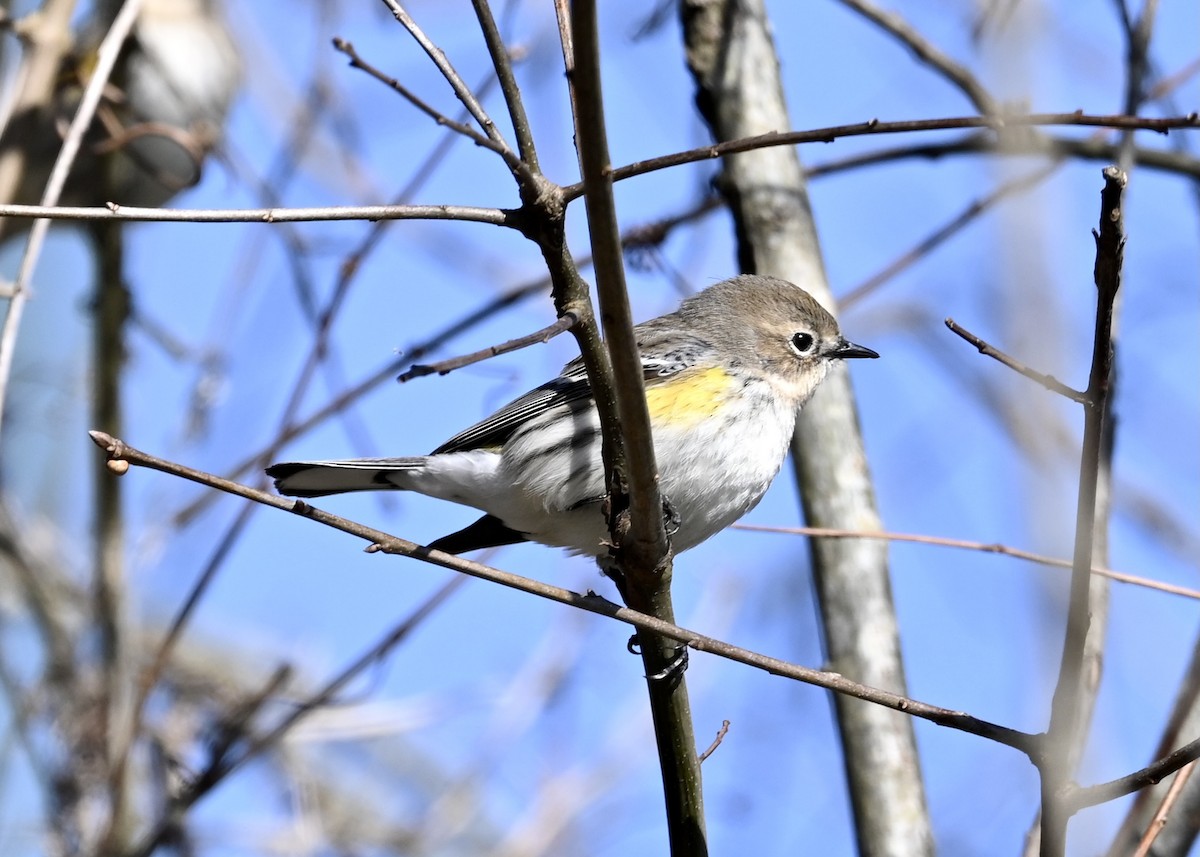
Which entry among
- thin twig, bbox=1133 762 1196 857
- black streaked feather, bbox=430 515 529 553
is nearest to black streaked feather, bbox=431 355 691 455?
black streaked feather, bbox=430 515 529 553

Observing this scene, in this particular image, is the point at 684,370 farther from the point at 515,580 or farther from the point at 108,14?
the point at 108,14

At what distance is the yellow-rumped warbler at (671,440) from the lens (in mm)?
4227

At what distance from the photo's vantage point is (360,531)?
2.40 meters

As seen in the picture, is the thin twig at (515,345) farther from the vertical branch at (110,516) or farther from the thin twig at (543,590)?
the vertical branch at (110,516)

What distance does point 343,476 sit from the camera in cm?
457

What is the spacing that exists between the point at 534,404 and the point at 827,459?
3.71ft

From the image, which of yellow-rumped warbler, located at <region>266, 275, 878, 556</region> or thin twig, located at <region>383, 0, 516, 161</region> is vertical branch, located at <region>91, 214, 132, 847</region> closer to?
yellow-rumped warbler, located at <region>266, 275, 878, 556</region>

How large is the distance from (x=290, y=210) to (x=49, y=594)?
15.5 feet

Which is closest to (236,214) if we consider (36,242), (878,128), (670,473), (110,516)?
(878,128)

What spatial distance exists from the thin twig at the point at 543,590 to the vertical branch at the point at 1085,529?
6cm

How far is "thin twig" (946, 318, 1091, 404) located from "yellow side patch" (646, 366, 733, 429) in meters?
2.04

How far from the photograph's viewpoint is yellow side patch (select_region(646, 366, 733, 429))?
4.27m

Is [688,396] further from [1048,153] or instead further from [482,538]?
[1048,153]

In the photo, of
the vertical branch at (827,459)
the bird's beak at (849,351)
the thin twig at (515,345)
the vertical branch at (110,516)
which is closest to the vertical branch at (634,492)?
the thin twig at (515,345)
